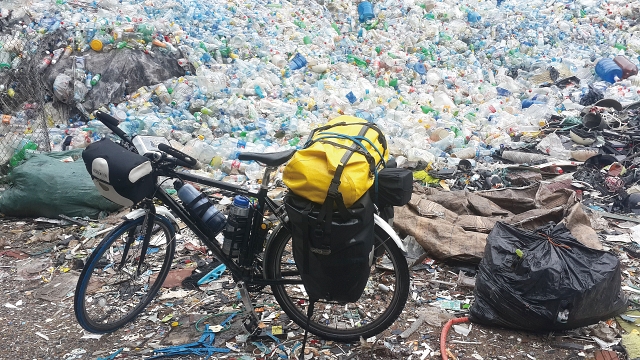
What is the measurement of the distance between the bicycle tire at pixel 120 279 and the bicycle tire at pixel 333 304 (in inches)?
28.7

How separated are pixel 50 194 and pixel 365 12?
26.5 feet

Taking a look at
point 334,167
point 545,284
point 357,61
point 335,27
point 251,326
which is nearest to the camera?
point 334,167

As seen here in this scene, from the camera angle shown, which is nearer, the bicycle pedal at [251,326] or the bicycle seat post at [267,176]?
the bicycle seat post at [267,176]

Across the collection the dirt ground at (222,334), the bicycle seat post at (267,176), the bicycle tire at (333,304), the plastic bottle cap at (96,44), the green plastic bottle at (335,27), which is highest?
the green plastic bottle at (335,27)

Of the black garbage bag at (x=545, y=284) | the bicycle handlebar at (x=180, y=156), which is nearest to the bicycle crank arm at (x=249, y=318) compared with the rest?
the bicycle handlebar at (x=180, y=156)

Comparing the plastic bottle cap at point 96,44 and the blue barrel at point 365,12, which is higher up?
the blue barrel at point 365,12

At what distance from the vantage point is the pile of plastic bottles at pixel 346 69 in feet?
21.3

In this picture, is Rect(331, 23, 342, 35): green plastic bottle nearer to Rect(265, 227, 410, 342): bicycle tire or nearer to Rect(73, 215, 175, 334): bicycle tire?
Rect(73, 215, 175, 334): bicycle tire

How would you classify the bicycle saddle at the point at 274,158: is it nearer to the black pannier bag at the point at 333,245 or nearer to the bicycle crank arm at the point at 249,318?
the black pannier bag at the point at 333,245

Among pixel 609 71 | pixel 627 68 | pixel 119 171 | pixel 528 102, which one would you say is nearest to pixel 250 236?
pixel 119 171

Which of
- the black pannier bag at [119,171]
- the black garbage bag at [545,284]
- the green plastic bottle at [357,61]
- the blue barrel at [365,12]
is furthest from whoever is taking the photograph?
the blue barrel at [365,12]

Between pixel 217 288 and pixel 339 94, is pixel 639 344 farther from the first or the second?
pixel 339 94

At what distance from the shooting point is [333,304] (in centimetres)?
321

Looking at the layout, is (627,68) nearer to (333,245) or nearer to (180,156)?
(333,245)
